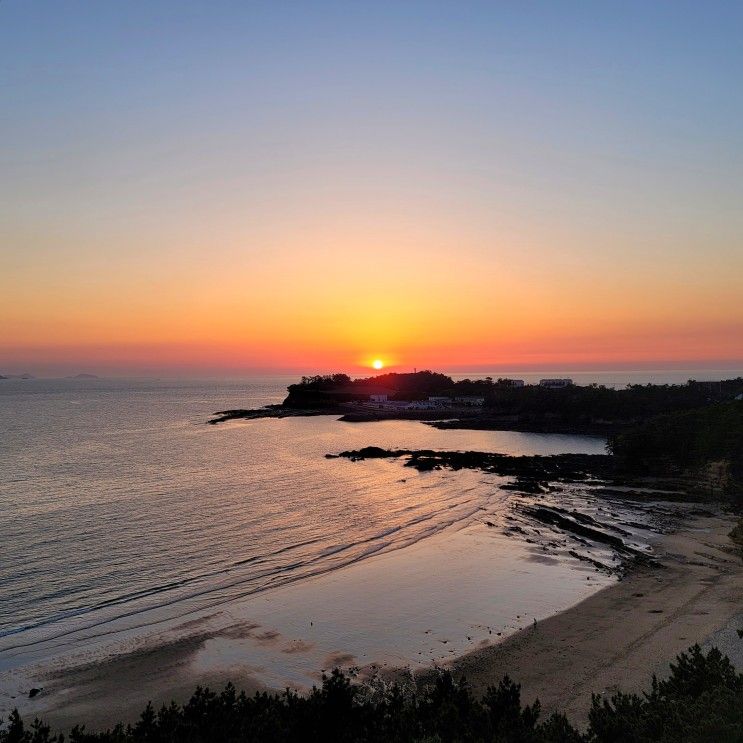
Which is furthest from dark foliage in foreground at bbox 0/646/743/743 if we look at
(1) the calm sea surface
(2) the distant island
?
(2) the distant island

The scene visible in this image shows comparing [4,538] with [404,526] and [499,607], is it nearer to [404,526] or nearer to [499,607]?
[404,526]

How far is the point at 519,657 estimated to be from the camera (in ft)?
53.4

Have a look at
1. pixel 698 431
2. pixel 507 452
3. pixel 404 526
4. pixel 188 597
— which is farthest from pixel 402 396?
pixel 188 597

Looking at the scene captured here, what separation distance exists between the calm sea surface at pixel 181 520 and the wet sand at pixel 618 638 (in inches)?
402

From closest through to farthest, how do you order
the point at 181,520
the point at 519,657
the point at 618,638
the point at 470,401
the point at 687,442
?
1. the point at 519,657
2. the point at 618,638
3. the point at 181,520
4. the point at 687,442
5. the point at 470,401

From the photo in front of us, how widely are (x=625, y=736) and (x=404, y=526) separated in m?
23.7

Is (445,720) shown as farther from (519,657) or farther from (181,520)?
(181,520)

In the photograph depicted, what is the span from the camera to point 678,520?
32750 millimetres

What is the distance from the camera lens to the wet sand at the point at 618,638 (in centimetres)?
1446

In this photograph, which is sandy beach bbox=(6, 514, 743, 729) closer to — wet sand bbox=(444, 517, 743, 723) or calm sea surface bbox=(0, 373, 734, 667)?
wet sand bbox=(444, 517, 743, 723)

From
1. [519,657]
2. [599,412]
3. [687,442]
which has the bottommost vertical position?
[519,657]

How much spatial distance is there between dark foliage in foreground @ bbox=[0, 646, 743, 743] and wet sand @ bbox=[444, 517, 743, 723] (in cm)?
265

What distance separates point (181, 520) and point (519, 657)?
22.7 metres

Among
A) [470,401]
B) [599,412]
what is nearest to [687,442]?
[599,412]
